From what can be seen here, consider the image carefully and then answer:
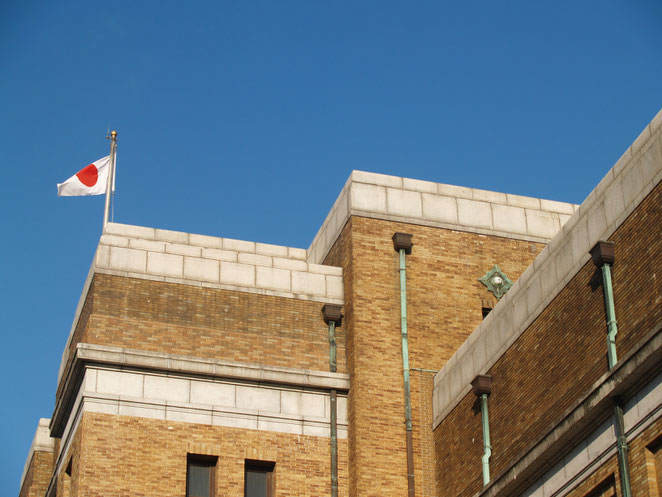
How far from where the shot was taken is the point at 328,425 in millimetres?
27703

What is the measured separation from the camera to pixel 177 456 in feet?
86.6

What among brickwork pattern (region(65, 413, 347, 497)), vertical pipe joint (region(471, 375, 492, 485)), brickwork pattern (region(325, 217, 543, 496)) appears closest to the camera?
vertical pipe joint (region(471, 375, 492, 485))

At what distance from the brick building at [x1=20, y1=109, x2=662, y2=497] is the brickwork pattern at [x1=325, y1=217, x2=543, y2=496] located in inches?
1.4

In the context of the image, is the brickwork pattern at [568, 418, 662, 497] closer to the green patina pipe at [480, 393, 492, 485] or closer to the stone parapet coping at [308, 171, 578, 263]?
the green patina pipe at [480, 393, 492, 485]

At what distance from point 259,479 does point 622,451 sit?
379 inches

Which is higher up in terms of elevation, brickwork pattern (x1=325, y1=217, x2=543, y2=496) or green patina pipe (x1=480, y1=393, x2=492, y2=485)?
brickwork pattern (x1=325, y1=217, x2=543, y2=496)

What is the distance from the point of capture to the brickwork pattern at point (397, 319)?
88.5ft

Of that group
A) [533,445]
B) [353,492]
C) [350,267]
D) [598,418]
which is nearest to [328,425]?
[353,492]

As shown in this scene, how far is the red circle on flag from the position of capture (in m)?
35.0

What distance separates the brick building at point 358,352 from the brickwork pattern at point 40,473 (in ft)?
16.0

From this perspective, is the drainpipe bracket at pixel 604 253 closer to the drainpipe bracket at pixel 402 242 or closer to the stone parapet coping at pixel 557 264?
the stone parapet coping at pixel 557 264

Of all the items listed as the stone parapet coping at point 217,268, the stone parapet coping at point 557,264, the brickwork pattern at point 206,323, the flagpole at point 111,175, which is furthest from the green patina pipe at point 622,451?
the flagpole at point 111,175

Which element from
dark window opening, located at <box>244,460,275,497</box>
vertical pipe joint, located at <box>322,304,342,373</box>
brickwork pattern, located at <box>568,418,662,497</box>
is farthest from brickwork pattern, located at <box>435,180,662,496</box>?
dark window opening, located at <box>244,460,275,497</box>

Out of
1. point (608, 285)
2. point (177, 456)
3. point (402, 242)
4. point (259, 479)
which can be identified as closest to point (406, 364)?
point (402, 242)
